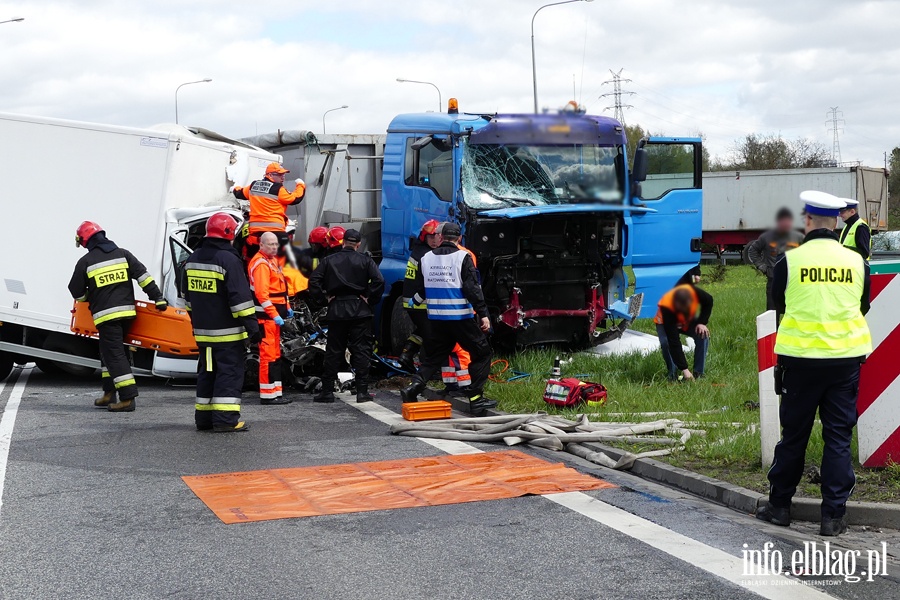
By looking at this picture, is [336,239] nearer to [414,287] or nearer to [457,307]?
[414,287]

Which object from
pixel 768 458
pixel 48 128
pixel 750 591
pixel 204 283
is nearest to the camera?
pixel 750 591

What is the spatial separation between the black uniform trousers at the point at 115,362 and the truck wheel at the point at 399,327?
319cm

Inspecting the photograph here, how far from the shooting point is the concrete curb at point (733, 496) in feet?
20.1

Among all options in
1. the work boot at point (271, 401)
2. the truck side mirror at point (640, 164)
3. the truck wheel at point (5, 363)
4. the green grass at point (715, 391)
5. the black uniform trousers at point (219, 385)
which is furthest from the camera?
the truck wheel at point (5, 363)

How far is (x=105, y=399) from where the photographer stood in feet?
35.6

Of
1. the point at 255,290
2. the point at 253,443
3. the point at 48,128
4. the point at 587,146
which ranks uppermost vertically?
the point at 48,128

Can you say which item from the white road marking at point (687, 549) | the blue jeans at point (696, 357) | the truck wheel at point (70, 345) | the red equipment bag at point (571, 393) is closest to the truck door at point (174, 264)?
the truck wheel at point (70, 345)

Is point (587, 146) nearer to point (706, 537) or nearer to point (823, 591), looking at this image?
point (823, 591)

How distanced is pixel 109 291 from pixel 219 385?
7.38 ft

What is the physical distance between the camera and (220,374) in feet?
30.8

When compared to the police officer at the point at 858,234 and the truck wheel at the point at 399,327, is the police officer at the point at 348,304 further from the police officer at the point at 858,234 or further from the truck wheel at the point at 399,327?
the police officer at the point at 858,234

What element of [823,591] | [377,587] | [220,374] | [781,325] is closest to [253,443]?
[220,374]

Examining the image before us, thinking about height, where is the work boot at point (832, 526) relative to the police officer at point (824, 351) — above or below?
below

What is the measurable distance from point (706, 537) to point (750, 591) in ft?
3.19
